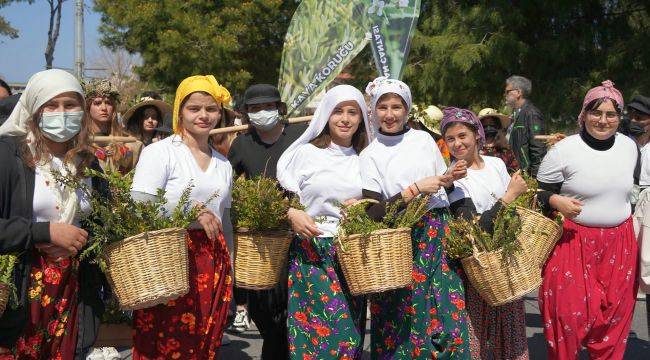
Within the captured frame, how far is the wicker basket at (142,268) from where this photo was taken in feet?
11.9

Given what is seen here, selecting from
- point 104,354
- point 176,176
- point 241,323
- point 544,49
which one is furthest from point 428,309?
point 544,49

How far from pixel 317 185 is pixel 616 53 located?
8.52 metres

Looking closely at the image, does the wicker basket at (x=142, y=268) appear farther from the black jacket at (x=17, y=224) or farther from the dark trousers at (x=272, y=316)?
the dark trousers at (x=272, y=316)

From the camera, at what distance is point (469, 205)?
4.71 meters

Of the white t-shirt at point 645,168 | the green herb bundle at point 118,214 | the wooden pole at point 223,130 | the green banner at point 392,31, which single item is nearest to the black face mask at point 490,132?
the green banner at point 392,31

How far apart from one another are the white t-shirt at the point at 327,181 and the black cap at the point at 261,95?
3.51ft

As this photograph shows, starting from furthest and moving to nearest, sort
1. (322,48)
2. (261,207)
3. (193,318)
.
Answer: (322,48) < (261,207) < (193,318)

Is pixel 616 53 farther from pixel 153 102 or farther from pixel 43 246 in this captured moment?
pixel 43 246

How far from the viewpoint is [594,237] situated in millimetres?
4969

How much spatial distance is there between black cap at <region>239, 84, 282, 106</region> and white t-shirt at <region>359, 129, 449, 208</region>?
1.28 metres

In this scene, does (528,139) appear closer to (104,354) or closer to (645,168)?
(645,168)

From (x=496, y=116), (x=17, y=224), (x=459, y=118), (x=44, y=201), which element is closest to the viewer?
(x=17, y=224)

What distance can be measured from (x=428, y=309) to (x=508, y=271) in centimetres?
49

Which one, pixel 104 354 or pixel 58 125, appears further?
pixel 104 354
